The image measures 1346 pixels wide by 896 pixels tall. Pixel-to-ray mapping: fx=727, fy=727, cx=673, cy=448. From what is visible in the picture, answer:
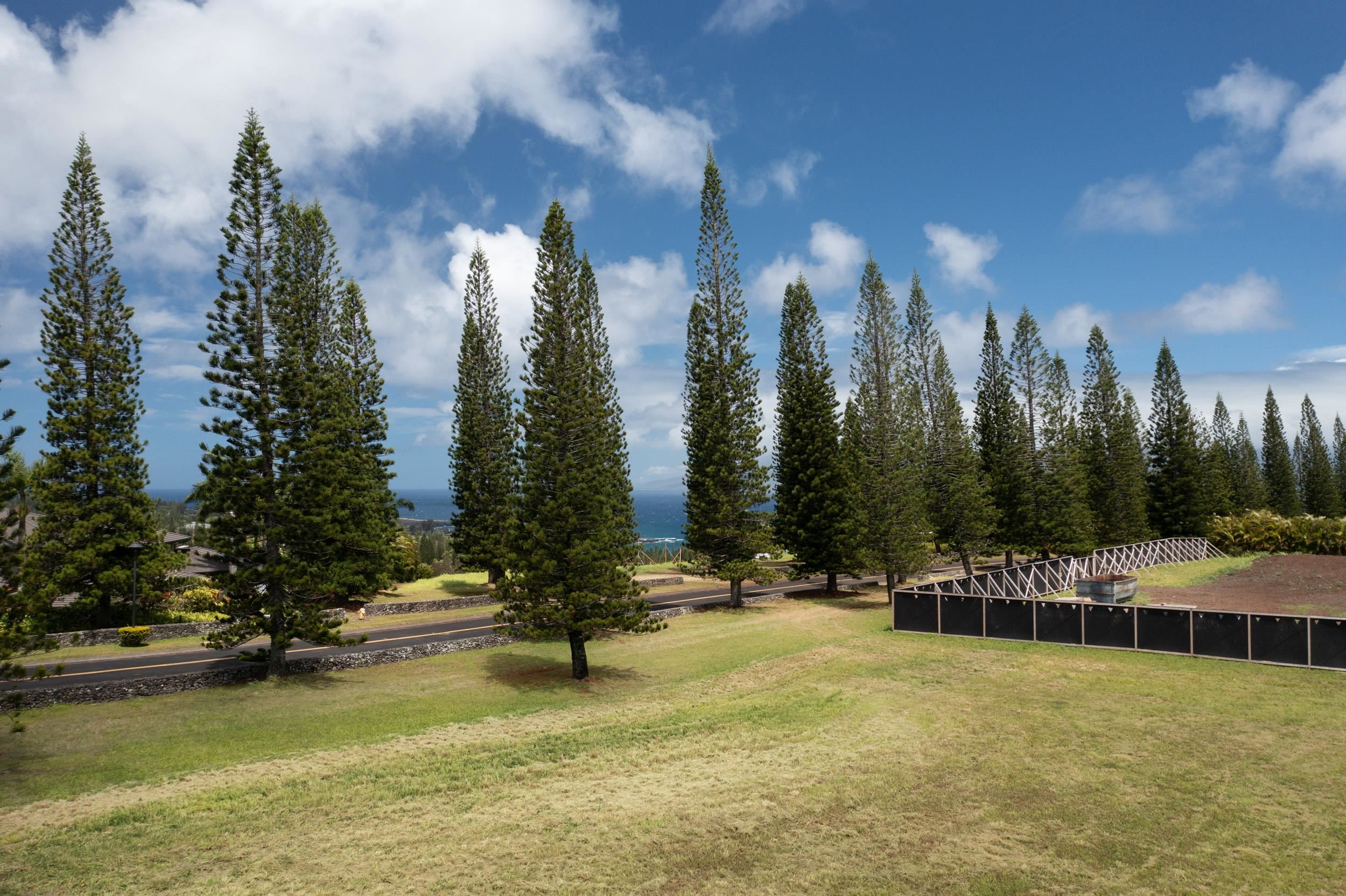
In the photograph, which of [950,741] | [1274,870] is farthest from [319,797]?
[1274,870]

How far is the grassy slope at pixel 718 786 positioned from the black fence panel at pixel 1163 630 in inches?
34.4

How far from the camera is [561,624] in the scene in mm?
19422

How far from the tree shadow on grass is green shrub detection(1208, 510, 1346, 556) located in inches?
1906

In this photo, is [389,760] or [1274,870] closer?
[1274,870]

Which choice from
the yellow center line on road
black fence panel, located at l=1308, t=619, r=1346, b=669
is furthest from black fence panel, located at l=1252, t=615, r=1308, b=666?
the yellow center line on road

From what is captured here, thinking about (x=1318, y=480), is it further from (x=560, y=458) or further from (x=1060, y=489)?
(x=560, y=458)

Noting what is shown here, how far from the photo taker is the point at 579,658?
20.3m

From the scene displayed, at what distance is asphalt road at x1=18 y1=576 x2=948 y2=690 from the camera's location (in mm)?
19078

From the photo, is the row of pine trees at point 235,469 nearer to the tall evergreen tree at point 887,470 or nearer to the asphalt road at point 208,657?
the asphalt road at point 208,657

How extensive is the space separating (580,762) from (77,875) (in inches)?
258

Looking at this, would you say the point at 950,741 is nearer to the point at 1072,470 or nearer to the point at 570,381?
the point at 570,381

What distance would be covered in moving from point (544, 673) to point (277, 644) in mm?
7339

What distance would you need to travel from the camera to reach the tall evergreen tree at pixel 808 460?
35.3 meters

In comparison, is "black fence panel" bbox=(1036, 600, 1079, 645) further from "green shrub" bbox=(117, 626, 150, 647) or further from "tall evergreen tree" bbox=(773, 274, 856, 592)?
"green shrub" bbox=(117, 626, 150, 647)
